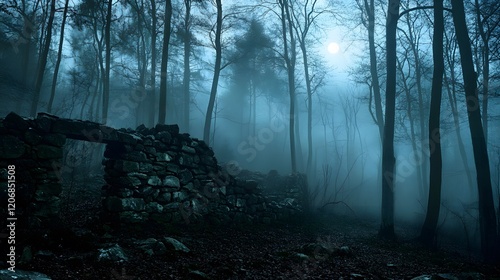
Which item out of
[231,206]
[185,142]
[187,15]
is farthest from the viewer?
[187,15]

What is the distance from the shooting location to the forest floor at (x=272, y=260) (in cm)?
392

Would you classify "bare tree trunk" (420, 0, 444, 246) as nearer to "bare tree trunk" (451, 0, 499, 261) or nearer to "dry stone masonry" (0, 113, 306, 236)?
"bare tree trunk" (451, 0, 499, 261)

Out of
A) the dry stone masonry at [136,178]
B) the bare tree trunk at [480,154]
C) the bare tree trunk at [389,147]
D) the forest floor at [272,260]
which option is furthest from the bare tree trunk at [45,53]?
the bare tree trunk at [480,154]

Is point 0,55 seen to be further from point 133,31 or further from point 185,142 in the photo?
point 185,142

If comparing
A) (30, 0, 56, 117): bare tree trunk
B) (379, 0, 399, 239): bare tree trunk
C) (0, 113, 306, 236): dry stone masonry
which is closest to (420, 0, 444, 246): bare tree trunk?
(379, 0, 399, 239): bare tree trunk

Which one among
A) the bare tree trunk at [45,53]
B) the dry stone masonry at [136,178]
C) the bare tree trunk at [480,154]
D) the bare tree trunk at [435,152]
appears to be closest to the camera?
the dry stone masonry at [136,178]

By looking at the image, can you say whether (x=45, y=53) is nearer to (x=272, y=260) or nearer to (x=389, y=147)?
(x=272, y=260)

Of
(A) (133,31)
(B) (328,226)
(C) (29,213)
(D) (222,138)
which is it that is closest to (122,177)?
(C) (29,213)

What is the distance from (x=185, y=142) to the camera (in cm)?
743

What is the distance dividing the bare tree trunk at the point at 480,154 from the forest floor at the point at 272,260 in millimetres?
871

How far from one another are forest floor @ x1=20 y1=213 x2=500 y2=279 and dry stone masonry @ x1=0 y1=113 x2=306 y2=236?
0.59m

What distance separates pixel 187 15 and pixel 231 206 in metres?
12.4

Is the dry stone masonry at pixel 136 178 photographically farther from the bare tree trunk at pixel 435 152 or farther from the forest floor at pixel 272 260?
the bare tree trunk at pixel 435 152

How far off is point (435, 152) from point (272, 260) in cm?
672
